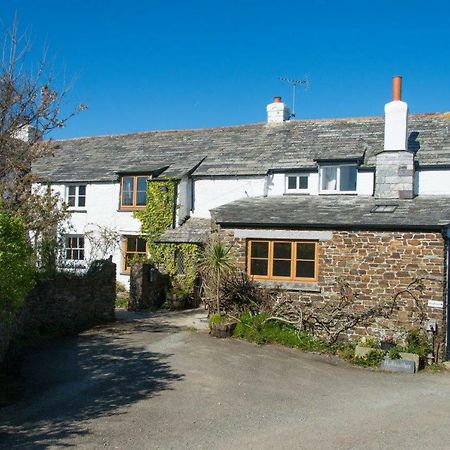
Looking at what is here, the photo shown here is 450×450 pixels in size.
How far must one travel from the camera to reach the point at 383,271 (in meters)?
15.6

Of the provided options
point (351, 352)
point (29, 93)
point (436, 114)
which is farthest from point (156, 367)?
point (436, 114)

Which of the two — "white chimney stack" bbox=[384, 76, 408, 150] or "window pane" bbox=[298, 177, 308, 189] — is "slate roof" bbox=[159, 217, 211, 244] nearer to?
"window pane" bbox=[298, 177, 308, 189]

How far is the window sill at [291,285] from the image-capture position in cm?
1642

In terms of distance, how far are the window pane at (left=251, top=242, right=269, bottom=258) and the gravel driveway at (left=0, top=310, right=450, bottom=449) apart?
3.11 metres

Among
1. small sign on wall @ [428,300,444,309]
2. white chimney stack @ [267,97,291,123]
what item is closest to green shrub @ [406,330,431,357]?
small sign on wall @ [428,300,444,309]

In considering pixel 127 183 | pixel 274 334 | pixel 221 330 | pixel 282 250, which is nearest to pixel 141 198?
pixel 127 183

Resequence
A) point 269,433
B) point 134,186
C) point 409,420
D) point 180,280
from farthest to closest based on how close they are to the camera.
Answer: point 134,186, point 180,280, point 409,420, point 269,433

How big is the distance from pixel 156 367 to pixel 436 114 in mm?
16419

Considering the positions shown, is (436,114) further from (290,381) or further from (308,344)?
(290,381)

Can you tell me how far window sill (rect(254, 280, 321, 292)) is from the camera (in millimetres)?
Result: 16422

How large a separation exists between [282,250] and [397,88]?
739 cm

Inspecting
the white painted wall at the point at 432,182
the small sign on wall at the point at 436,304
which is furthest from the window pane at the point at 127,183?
the small sign on wall at the point at 436,304

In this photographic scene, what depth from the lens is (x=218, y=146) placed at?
25750 millimetres

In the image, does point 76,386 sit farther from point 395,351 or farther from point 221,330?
point 395,351
